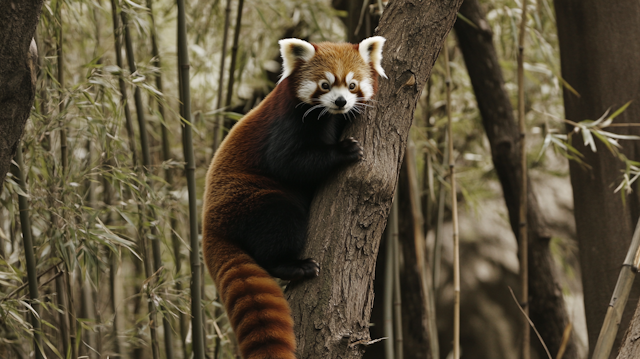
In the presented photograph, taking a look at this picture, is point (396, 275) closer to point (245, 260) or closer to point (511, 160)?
point (245, 260)

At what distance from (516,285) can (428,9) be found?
3.08 metres

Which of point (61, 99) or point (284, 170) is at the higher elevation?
point (61, 99)

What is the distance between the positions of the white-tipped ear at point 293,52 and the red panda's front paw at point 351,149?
14.9 inches

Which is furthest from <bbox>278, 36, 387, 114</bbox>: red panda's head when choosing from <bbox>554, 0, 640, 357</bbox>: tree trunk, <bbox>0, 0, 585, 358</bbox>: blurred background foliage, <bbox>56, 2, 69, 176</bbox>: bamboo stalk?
<bbox>554, 0, 640, 357</bbox>: tree trunk

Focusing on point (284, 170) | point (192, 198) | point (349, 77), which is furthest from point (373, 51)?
point (192, 198)

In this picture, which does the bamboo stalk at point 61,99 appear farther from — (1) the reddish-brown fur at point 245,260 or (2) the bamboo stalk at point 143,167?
(1) the reddish-brown fur at point 245,260

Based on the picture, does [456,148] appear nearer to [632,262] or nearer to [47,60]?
[632,262]

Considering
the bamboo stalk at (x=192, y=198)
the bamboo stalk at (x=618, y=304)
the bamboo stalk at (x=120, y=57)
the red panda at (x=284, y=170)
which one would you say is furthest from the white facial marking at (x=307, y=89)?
the bamboo stalk at (x=618, y=304)

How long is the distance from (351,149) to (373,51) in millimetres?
380

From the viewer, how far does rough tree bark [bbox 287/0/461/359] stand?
59.7 inches

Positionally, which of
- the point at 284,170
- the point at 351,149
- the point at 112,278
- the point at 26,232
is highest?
the point at 351,149

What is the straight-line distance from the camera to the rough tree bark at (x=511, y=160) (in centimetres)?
292

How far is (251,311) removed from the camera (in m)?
1.52

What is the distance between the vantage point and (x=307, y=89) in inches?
71.5
